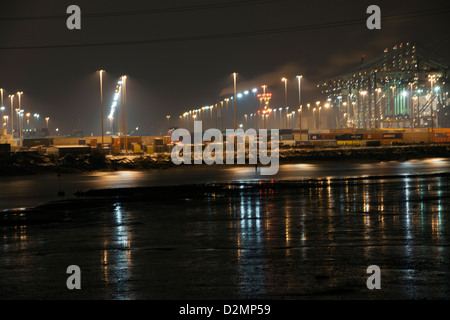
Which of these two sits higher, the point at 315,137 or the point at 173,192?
the point at 315,137

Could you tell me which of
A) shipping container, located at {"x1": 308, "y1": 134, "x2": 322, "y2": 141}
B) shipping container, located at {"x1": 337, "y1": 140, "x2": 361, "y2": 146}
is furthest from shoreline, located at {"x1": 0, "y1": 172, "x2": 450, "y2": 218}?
shipping container, located at {"x1": 308, "y1": 134, "x2": 322, "y2": 141}

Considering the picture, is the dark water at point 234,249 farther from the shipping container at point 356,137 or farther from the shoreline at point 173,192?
the shipping container at point 356,137

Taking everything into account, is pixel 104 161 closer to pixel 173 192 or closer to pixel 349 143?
pixel 173 192

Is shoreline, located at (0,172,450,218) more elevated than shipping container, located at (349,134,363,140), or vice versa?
shipping container, located at (349,134,363,140)

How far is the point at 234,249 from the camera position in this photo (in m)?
12.2

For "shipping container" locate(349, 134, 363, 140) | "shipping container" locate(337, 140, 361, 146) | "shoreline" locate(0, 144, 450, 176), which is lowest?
"shoreline" locate(0, 144, 450, 176)

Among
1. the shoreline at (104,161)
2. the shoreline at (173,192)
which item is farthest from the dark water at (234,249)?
the shoreline at (104,161)

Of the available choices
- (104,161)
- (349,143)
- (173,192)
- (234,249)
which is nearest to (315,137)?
(349,143)

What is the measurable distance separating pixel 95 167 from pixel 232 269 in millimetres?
38776

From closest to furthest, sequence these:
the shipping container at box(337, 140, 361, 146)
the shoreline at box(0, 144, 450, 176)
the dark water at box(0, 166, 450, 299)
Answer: the dark water at box(0, 166, 450, 299) < the shoreline at box(0, 144, 450, 176) < the shipping container at box(337, 140, 361, 146)

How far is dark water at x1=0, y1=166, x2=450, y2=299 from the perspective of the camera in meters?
8.87

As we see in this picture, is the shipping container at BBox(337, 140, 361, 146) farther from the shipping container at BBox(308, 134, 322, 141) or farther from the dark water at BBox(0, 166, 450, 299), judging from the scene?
the dark water at BBox(0, 166, 450, 299)

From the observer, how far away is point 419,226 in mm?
14750
